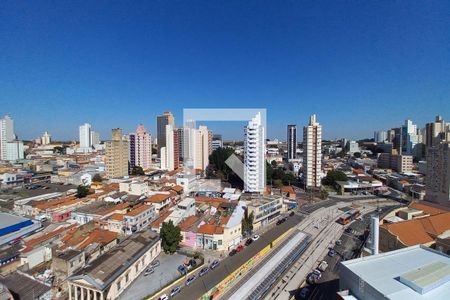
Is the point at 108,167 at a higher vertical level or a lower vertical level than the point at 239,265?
higher

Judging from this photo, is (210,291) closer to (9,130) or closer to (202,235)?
(202,235)

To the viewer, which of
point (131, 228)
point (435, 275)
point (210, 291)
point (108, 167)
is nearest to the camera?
point (435, 275)

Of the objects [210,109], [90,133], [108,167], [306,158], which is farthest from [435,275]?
[90,133]

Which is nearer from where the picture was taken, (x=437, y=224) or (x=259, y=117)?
(x=437, y=224)

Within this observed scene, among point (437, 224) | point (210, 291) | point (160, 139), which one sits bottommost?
point (210, 291)

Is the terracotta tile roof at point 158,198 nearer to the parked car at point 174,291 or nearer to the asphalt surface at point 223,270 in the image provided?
the asphalt surface at point 223,270

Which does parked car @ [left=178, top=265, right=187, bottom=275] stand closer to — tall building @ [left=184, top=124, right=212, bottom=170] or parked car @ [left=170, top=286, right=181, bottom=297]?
parked car @ [left=170, top=286, right=181, bottom=297]

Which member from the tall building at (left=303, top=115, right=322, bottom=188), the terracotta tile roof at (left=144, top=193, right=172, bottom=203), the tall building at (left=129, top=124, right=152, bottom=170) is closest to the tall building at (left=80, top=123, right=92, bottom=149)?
the tall building at (left=129, top=124, right=152, bottom=170)
